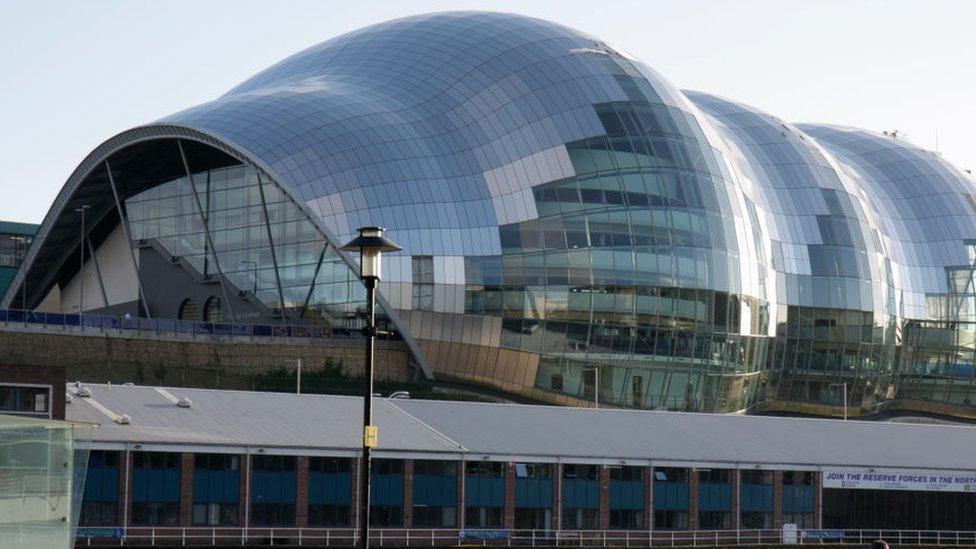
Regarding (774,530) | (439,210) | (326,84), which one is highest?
(326,84)

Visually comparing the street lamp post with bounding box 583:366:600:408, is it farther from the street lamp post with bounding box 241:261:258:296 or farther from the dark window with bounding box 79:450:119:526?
the dark window with bounding box 79:450:119:526

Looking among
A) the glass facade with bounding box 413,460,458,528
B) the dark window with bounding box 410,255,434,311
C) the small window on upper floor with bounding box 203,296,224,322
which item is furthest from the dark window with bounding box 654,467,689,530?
the small window on upper floor with bounding box 203,296,224,322

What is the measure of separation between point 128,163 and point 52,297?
54.3ft

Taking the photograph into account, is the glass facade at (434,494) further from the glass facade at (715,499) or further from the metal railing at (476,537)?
the glass facade at (715,499)

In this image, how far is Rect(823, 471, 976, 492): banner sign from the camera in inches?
2933

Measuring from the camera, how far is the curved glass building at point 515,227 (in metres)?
89.9

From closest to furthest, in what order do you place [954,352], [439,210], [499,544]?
[499,544] < [439,210] < [954,352]

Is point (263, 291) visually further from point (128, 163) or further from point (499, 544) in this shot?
point (499, 544)

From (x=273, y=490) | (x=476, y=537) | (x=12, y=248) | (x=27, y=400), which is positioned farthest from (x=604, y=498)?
(x=12, y=248)

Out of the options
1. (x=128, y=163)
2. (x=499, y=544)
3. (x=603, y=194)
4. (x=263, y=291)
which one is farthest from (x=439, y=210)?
(x=499, y=544)

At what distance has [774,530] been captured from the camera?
71250 mm

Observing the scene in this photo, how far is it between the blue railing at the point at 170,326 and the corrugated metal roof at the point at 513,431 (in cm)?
1939

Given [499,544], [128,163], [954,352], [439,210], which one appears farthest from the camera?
[954,352]

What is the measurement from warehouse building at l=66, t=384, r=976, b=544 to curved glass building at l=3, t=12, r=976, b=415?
42.8ft
